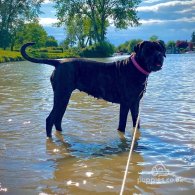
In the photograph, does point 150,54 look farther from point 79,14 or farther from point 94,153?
point 79,14

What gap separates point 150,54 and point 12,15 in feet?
180

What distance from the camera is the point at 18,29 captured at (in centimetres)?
5916

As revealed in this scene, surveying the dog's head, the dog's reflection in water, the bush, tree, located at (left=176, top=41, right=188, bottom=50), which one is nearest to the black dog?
the dog's head

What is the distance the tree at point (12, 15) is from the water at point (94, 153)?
4969 centimetres

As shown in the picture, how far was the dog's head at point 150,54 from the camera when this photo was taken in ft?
19.6

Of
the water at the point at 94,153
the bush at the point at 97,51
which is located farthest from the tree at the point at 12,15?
the water at the point at 94,153

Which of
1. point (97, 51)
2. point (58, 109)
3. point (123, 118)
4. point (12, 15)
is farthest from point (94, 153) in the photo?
point (12, 15)

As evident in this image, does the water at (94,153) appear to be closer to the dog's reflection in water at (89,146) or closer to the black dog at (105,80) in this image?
the dog's reflection in water at (89,146)

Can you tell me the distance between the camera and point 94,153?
5.23 meters

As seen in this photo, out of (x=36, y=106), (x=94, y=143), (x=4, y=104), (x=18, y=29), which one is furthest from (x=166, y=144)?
(x=18, y=29)

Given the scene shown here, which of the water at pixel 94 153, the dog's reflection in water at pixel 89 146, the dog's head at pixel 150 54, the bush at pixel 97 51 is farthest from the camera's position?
the bush at pixel 97 51

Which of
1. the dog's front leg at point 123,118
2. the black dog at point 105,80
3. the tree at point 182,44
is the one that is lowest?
the dog's front leg at point 123,118

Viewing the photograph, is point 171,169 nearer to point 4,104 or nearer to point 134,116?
point 134,116

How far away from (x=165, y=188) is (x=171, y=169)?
661 millimetres
